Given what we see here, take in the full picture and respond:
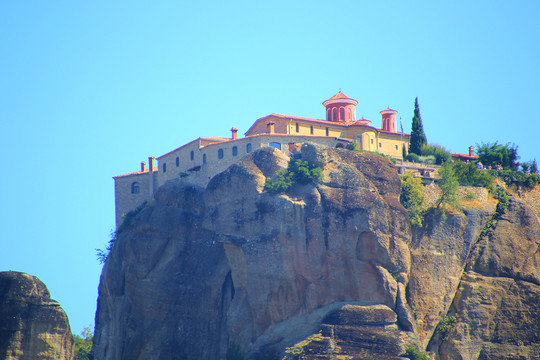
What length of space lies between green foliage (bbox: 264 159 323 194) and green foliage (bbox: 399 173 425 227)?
748cm

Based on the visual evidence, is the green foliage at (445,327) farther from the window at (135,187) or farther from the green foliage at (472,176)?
the window at (135,187)

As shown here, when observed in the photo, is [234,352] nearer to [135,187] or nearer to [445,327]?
[445,327]

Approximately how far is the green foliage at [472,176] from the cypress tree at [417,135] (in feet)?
29.0

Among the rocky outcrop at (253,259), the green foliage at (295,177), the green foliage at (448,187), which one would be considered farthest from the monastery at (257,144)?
the green foliage at (448,187)

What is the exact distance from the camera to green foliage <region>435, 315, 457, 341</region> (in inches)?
2840

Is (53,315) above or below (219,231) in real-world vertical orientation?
below

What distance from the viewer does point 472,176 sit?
8156 centimetres

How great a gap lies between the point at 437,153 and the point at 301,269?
82.3 feet

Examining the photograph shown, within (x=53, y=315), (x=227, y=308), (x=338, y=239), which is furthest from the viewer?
(x=227, y=308)

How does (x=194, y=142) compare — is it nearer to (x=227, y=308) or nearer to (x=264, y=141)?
(x=264, y=141)

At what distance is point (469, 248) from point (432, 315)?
6.53 m

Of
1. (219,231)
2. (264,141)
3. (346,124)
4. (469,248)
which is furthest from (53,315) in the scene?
(346,124)

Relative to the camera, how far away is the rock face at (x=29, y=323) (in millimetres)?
58438

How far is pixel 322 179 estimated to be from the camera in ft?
239
